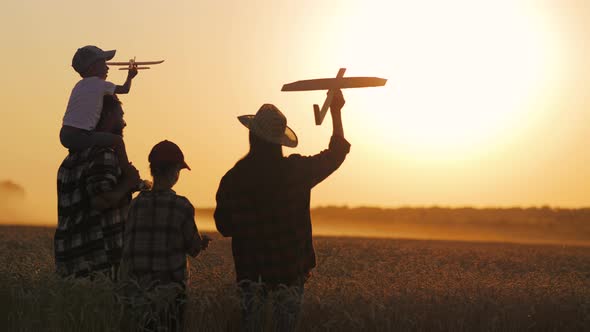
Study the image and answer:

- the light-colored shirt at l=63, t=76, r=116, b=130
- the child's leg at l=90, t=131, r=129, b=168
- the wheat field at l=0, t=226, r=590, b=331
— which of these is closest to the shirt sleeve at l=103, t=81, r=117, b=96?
the light-colored shirt at l=63, t=76, r=116, b=130

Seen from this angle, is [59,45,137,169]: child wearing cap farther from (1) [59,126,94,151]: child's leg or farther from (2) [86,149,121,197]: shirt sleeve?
(2) [86,149,121,197]: shirt sleeve

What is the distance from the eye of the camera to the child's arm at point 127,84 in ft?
28.5

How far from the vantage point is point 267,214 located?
25.2ft

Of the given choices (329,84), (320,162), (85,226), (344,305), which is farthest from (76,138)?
(344,305)

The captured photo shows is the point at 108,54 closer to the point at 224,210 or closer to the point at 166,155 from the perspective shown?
the point at 166,155

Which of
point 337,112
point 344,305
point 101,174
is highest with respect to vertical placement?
point 337,112

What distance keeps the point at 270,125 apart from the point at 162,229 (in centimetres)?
115

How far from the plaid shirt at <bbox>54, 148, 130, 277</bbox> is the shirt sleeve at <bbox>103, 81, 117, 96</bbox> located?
1.60 feet

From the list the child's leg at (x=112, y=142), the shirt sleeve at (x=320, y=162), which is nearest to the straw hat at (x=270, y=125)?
the shirt sleeve at (x=320, y=162)

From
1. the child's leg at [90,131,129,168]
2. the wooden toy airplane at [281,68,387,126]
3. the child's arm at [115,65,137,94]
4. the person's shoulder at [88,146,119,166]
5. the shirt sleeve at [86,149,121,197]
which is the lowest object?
the shirt sleeve at [86,149,121,197]

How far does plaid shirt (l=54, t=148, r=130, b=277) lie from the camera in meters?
8.05

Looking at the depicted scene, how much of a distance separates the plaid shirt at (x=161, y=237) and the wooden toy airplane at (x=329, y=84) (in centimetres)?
134

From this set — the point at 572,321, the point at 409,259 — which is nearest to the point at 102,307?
the point at 572,321

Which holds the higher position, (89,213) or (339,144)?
(339,144)
